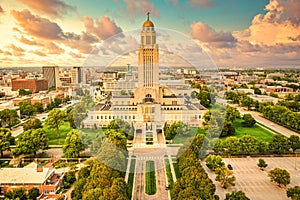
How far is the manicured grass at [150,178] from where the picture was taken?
588 inches

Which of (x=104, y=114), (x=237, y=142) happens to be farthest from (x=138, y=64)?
(x=237, y=142)

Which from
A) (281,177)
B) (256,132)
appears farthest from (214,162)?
(256,132)

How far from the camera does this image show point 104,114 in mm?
29484

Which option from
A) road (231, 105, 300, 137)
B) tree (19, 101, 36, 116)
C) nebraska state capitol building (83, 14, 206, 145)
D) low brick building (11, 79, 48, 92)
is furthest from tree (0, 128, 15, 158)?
low brick building (11, 79, 48, 92)

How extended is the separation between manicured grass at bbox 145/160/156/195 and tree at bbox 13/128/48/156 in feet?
32.2

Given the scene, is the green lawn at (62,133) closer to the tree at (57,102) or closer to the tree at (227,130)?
the tree at (227,130)

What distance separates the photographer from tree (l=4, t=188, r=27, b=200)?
43.0ft

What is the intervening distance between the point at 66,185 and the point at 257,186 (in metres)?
12.9

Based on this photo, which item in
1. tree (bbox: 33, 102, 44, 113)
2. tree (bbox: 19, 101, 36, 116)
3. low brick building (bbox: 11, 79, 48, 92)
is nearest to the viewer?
tree (bbox: 19, 101, 36, 116)

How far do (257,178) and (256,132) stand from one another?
12.4 metres

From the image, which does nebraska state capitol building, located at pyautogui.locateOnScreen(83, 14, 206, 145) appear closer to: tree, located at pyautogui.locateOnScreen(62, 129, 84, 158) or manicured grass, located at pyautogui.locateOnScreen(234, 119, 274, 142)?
manicured grass, located at pyautogui.locateOnScreen(234, 119, 274, 142)

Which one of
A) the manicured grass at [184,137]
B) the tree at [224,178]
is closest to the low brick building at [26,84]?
the manicured grass at [184,137]

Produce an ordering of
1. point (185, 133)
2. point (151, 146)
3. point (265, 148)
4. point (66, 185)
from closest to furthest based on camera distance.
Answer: point (66, 185)
point (265, 148)
point (151, 146)
point (185, 133)

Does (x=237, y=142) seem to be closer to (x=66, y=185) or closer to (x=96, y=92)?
(x=66, y=185)
